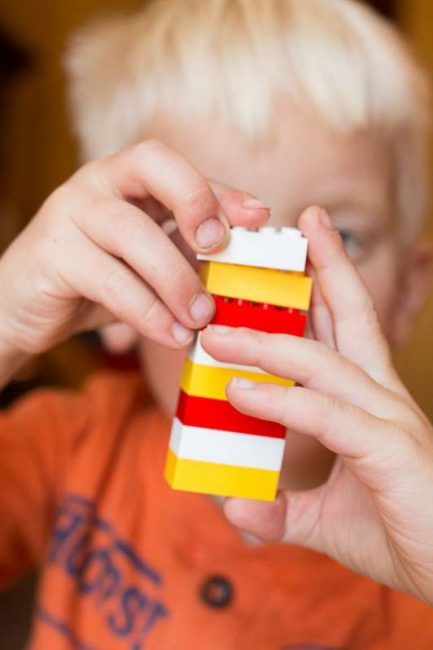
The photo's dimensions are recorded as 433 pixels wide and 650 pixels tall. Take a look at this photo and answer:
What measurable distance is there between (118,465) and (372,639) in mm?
267

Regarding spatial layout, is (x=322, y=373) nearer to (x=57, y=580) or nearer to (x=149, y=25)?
(x=57, y=580)

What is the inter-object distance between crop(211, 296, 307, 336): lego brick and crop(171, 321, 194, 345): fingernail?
2cm

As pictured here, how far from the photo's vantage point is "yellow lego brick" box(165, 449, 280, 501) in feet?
1.24

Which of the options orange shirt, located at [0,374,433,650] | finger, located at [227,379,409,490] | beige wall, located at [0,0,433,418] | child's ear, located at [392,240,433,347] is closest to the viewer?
finger, located at [227,379,409,490]

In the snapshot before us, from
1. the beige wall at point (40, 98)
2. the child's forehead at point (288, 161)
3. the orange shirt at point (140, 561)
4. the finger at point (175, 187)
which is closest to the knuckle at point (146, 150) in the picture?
the finger at point (175, 187)

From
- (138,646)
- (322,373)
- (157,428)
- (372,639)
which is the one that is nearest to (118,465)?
(157,428)

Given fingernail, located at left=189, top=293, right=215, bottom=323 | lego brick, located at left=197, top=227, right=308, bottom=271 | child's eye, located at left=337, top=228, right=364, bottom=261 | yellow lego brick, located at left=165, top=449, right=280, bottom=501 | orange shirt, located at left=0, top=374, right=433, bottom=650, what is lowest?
orange shirt, located at left=0, top=374, right=433, bottom=650

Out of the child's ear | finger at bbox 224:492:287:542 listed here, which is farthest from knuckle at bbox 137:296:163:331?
the child's ear

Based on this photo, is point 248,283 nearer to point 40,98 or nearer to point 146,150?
point 146,150

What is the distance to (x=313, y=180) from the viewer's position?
0.62m

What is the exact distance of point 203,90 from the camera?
655 millimetres

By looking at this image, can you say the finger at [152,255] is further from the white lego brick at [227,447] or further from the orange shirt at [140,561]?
the orange shirt at [140,561]

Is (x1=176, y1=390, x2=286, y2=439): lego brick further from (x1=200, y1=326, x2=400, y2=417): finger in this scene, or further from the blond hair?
the blond hair

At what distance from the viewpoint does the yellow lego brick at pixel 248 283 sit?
37cm
